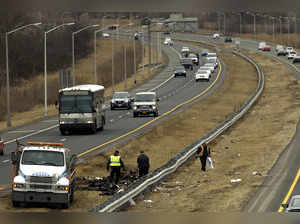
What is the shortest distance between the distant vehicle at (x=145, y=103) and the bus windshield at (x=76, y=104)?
54.0ft

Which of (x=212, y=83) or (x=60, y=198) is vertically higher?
(x=60, y=198)

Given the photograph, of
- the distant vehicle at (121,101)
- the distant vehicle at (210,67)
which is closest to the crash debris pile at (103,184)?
the distant vehicle at (121,101)

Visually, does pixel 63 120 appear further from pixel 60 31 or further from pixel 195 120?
pixel 60 31

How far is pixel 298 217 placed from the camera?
289 cm

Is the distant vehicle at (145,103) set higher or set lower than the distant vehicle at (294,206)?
lower

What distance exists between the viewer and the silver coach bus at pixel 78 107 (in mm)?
47156

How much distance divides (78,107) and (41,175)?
2545 cm

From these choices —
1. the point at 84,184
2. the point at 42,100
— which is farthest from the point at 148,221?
the point at 42,100

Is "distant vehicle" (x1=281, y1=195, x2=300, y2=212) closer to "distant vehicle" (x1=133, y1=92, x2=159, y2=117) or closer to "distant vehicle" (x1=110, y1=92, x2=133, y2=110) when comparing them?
"distant vehicle" (x1=133, y1=92, x2=159, y2=117)

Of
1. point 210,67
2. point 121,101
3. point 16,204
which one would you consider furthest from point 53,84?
point 16,204

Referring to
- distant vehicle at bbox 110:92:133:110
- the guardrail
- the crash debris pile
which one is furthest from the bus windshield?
distant vehicle at bbox 110:92:133:110

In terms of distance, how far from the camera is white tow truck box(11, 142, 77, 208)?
Answer: 21781mm

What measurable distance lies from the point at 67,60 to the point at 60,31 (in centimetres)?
606

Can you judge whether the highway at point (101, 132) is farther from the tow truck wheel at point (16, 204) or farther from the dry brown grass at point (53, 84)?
the tow truck wheel at point (16, 204)
